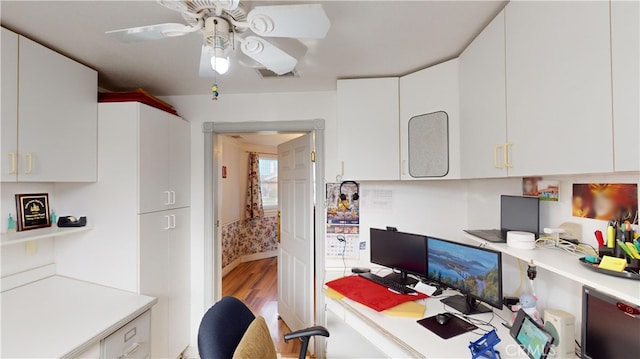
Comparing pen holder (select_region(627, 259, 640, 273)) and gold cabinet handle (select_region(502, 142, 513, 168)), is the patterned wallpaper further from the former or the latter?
pen holder (select_region(627, 259, 640, 273))

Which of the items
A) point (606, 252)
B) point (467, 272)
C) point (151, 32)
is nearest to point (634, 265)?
point (606, 252)

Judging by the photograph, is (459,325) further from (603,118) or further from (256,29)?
(256,29)

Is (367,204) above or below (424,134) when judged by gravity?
below

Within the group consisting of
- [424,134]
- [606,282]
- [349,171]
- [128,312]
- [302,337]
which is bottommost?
[302,337]

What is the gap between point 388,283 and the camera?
1771 millimetres

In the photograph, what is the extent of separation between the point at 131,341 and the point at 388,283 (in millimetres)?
1549

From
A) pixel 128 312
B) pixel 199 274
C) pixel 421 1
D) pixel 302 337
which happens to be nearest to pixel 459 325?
pixel 302 337

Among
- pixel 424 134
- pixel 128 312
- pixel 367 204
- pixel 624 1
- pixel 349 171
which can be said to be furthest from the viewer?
pixel 367 204

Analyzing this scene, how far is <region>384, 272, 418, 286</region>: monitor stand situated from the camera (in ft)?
5.94

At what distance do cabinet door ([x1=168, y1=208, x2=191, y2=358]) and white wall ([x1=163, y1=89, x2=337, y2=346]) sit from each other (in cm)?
6

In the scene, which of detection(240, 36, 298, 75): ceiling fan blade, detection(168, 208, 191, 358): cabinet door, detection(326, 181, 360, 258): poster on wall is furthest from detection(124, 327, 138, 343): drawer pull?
detection(240, 36, 298, 75): ceiling fan blade

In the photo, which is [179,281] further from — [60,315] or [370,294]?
[370,294]

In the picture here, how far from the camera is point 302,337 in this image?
157 cm

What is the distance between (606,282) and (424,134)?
1.17 m
